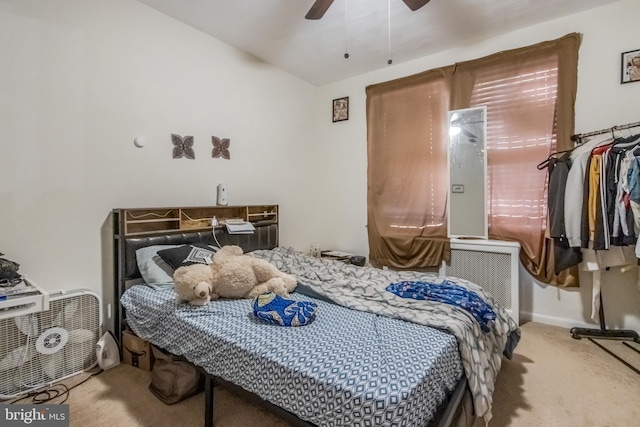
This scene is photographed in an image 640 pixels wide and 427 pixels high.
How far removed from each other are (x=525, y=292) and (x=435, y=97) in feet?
7.44

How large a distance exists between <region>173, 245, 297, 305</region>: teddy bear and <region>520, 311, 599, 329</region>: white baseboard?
2.49 m

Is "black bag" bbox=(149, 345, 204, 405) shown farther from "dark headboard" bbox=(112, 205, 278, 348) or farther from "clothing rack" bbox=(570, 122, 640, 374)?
"clothing rack" bbox=(570, 122, 640, 374)

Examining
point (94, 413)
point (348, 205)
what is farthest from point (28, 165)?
point (348, 205)

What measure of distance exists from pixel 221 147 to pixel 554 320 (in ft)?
12.1

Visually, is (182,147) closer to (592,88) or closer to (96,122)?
(96,122)

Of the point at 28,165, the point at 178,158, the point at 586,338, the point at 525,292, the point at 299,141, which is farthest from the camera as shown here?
the point at 299,141

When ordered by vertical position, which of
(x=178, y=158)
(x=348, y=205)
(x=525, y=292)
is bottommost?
(x=525, y=292)

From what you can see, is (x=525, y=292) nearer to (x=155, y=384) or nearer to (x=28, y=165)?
(x=155, y=384)

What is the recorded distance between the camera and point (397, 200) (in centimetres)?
374

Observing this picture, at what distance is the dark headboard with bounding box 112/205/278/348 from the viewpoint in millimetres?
2301

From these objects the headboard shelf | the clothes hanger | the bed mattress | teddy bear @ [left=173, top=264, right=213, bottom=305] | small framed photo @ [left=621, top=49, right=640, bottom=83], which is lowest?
the bed mattress

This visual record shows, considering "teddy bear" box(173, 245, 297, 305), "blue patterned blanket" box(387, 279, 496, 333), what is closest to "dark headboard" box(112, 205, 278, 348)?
"teddy bear" box(173, 245, 297, 305)

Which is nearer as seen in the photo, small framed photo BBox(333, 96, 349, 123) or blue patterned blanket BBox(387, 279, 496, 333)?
blue patterned blanket BBox(387, 279, 496, 333)

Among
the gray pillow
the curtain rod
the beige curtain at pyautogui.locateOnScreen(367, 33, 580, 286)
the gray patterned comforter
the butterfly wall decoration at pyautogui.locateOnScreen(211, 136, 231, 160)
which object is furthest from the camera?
the butterfly wall decoration at pyautogui.locateOnScreen(211, 136, 231, 160)
